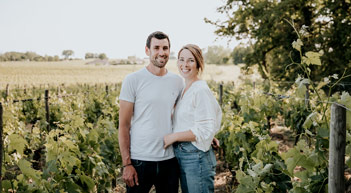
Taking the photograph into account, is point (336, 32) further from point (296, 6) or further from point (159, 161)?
point (159, 161)

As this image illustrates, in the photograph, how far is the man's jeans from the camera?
2270 mm

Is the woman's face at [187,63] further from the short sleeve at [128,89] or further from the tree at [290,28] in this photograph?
the tree at [290,28]

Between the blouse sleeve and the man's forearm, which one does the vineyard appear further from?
the man's forearm

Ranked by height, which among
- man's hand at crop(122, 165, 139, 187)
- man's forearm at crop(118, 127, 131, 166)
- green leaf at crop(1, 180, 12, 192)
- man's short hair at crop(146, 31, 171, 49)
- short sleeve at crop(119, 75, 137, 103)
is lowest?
green leaf at crop(1, 180, 12, 192)

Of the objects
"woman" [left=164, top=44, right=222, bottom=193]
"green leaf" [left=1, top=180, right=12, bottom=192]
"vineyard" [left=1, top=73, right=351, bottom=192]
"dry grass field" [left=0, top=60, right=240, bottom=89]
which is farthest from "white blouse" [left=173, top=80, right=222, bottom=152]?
"dry grass field" [left=0, top=60, right=240, bottom=89]

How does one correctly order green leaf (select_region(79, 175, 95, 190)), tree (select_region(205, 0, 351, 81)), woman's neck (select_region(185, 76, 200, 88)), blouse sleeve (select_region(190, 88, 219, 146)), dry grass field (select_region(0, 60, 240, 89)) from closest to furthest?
1. blouse sleeve (select_region(190, 88, 219, 146))
2. woman's neck (select_region(185, 76, 200, 88))
3. green leaf (select_region(79, 175, 95, 190))
4. tree (select_region(205, 0, 351, 81))
5. dry grass field (select_region(0, 60, 240, 89))

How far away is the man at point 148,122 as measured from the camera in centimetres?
224

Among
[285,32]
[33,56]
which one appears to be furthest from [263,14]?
[33,56]

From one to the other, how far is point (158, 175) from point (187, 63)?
35.5 inches

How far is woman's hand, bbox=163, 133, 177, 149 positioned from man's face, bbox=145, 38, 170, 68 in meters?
0.55

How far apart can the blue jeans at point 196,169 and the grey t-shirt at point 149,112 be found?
0.18m

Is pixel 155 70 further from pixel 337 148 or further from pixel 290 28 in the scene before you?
pixel 290 28

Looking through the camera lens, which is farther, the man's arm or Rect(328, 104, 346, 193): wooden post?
the man's arm

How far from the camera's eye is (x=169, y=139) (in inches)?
86.3
